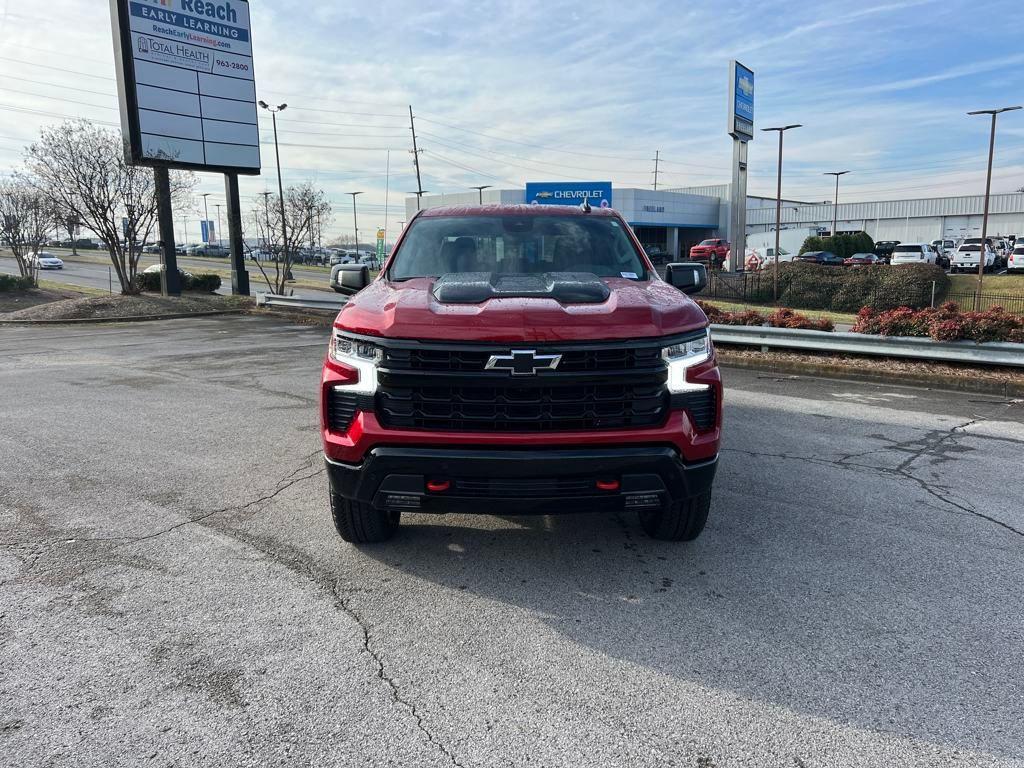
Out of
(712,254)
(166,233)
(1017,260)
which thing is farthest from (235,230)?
(1017,260)

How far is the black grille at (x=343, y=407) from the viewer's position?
3.54m

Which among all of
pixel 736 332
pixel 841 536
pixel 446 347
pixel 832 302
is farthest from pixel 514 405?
pixel 832 302

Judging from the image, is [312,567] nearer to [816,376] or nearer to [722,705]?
[722,705]

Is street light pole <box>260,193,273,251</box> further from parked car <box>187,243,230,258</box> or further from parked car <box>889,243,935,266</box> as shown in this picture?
parked car <box>187,243,230,258</box>

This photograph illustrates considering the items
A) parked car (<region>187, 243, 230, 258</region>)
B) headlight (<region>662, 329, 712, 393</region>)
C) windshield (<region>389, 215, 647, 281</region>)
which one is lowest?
headlight (<region>662, 329, 712, 393</region>)

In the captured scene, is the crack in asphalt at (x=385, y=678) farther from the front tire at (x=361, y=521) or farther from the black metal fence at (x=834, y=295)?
the black metal fence at (x=834, y=295)

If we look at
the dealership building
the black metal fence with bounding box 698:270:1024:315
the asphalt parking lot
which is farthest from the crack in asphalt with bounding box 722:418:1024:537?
the dealership building

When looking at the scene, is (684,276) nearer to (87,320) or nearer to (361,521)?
(361,521)

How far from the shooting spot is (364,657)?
305 centimetres

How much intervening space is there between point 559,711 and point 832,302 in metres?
23.0

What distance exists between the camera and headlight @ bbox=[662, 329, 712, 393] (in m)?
3.52

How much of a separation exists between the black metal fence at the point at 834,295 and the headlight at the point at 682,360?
1844cm

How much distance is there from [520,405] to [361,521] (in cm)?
122

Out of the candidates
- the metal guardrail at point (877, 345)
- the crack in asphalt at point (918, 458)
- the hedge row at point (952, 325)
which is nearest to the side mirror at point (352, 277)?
the crack in asphalt at point (918, 458)
